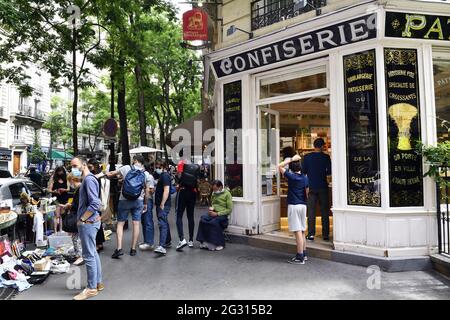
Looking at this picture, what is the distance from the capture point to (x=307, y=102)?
9.41 metres

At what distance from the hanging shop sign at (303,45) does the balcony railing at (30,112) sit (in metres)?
34.5

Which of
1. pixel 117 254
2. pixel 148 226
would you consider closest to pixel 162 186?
pixel 148 226

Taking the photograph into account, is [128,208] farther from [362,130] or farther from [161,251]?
[362,130]

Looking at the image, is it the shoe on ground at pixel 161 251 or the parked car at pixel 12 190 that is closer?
the shoe on ground at pixel 161 251

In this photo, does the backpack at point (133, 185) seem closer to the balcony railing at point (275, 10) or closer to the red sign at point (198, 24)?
the balcony railing at point (275, 10)

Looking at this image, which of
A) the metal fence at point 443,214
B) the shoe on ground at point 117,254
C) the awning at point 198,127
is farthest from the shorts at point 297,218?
the awning at point 198,127

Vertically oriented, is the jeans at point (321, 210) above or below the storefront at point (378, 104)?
below

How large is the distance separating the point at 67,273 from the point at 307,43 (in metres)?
5.72

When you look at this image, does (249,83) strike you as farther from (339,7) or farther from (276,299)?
(276,299)

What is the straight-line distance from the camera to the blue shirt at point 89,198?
4.45m

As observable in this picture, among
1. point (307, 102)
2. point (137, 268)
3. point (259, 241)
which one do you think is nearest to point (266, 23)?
point (307, 102)

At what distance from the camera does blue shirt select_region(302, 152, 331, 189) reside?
22.3ft

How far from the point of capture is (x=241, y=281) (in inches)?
195

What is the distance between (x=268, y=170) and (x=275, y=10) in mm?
3411
